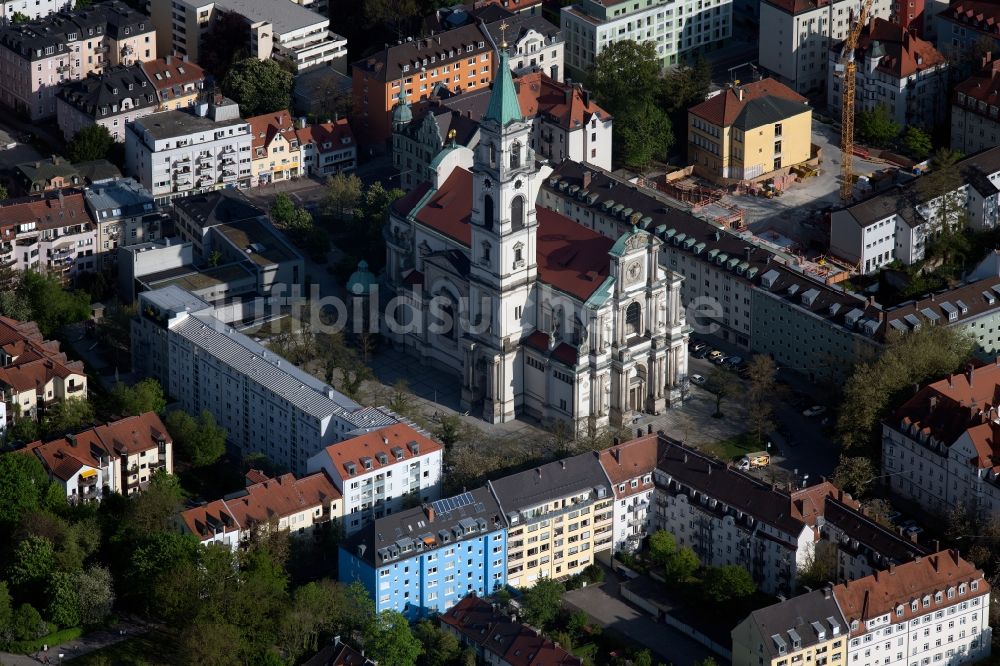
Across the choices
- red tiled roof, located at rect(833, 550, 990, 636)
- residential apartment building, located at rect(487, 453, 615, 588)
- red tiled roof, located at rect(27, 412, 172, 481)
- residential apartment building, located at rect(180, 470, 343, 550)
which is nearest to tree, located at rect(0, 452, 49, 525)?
red tiled roof, located at rect(27, 412, 172, 481)

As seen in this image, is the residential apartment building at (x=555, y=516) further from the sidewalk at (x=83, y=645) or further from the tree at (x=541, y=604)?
the sidewalk at (x=83, y=645)

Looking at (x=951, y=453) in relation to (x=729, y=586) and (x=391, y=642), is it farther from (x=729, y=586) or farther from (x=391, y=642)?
(x=391, y=642)

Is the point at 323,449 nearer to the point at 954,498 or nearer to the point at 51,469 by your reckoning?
the point at 51,469

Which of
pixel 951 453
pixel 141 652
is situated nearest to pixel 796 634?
pixel 951 453

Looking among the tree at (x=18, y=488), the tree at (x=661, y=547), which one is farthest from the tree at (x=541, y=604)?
the tree at (x=18, y=488)

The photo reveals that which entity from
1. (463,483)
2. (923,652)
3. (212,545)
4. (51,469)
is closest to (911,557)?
(923,652)

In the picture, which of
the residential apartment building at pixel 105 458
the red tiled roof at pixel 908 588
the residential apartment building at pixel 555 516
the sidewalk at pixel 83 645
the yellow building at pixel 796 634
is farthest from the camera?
the residential apartment building at pixel 105 458
